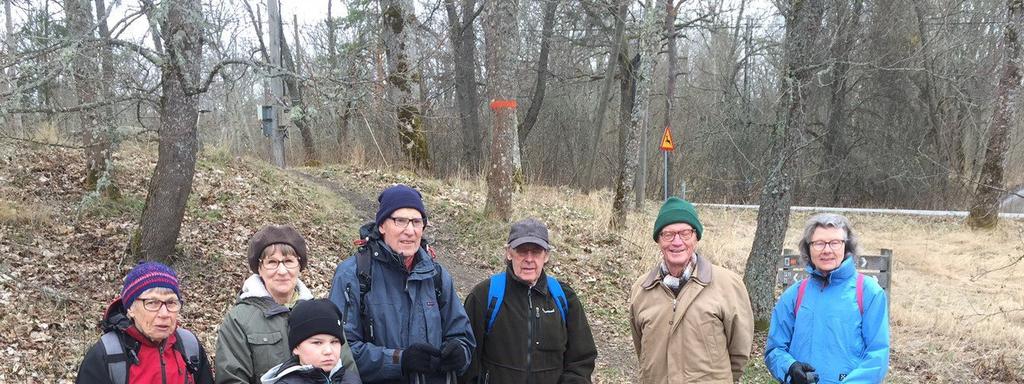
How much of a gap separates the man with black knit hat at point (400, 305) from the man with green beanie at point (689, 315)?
0.95 meters

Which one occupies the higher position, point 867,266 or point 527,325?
point 527,325

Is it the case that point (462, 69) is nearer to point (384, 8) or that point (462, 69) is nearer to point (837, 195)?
point (384, 8)

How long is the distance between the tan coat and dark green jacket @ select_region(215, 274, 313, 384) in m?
1.77

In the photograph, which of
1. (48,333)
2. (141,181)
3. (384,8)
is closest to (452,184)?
(384,8)

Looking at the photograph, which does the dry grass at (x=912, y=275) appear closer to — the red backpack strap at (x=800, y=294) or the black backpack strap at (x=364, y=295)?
the red backpack strap at (x=800, y=294)

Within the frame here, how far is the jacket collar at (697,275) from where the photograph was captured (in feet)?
10.8

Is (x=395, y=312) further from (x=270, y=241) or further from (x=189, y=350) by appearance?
(x=189, y=350)

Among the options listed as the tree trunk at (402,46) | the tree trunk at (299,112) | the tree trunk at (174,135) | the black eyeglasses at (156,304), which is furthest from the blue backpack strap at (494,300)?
the tree trunk at (402,46)

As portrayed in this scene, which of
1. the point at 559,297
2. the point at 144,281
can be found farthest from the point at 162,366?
the point at 559,297

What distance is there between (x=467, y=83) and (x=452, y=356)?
17.4 meters

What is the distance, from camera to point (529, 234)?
10.8 ft

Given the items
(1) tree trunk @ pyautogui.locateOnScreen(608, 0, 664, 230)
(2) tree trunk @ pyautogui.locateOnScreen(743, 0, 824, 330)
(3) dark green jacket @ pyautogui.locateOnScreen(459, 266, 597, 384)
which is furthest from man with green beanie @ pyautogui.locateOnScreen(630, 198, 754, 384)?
(1) tree trunk @ pyautogui.locateOnScreen(608, 0, 664, 230)

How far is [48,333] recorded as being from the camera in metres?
5.68

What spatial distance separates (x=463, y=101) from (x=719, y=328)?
1767cm
